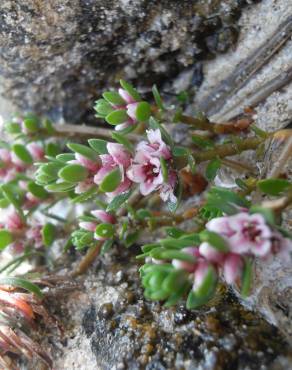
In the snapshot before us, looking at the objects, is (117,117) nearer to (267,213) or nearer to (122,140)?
(122,140)

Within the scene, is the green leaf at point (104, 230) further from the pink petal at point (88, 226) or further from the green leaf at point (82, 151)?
the green leaf at point (82, 151)

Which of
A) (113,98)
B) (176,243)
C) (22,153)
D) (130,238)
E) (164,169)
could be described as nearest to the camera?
(176,243)

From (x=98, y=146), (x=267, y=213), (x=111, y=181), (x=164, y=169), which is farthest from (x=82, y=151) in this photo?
(x=267, y=213)

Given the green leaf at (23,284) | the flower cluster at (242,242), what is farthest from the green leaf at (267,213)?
the green leaf at (23,284)

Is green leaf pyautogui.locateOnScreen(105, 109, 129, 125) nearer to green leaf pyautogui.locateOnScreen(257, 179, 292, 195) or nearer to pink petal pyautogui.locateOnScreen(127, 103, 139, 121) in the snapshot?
pink petal pyautogui.locateOnScreen(127, 103, 139, 121)

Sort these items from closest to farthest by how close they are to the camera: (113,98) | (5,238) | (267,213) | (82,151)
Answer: (267,213) < (82,151) < (113,98) < (5,238)

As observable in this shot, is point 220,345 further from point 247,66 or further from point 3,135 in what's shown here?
point 3,135
